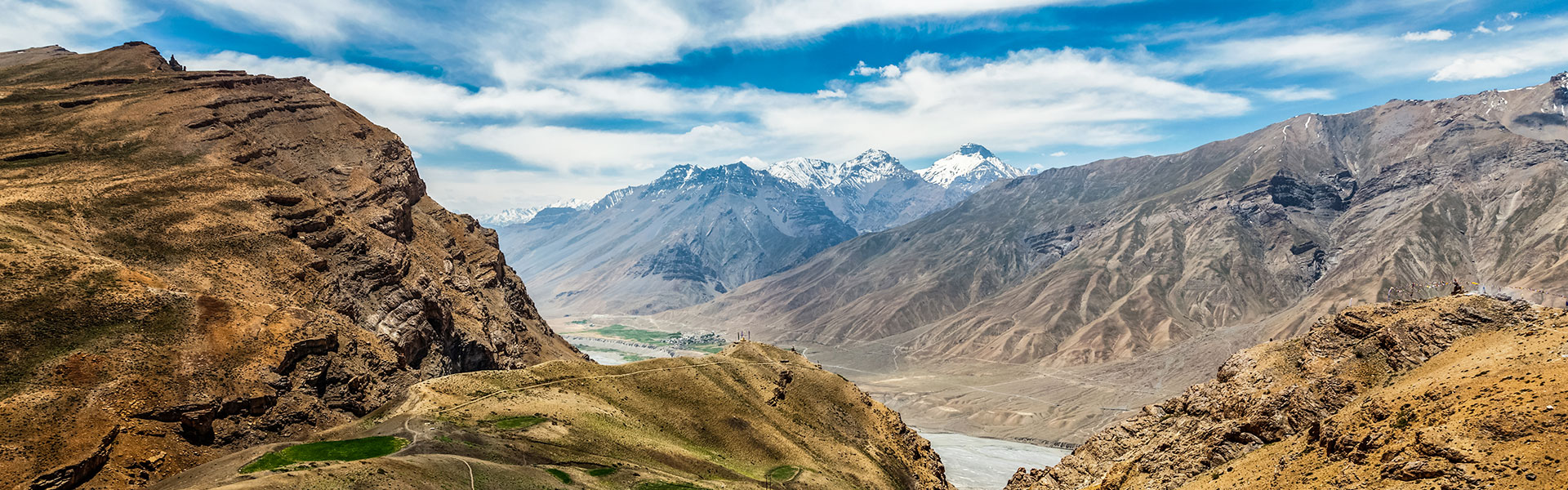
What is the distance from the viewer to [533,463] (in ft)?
225

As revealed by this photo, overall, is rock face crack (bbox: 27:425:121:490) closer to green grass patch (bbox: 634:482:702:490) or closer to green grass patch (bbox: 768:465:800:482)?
green grass patch (bbox: 634:482:702:490)

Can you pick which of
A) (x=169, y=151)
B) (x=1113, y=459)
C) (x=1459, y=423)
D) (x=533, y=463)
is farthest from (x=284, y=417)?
(x=1459, y=423)

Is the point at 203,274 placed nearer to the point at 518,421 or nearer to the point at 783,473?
the point at 518,421

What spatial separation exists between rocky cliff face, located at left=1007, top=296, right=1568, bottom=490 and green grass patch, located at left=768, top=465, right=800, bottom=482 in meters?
26.4

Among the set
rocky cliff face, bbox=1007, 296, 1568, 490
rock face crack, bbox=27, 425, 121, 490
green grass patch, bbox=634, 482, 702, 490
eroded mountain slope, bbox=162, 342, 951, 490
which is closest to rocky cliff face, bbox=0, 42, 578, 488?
rock face crack, bbox=27, 425, 121, 490

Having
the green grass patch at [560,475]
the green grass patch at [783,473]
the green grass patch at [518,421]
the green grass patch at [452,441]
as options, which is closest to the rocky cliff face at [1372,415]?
the green grass patch at [783,473]

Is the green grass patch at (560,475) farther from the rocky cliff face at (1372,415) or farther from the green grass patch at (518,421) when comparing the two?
the rocky cliff face at (1372,415)

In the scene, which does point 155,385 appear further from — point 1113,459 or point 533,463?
point 1113,459

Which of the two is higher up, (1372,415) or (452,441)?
(1372,415)

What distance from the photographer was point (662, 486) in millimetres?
71000

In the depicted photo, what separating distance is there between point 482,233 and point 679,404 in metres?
104

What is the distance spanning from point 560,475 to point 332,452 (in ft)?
62.9

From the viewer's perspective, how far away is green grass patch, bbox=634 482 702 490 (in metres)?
69.6

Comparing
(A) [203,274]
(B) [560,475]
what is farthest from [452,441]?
(A) [203,274]
